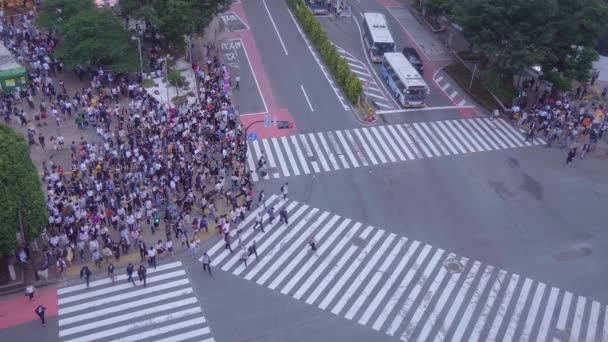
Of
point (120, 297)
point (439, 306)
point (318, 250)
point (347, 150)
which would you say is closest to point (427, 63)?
point (347, 150)

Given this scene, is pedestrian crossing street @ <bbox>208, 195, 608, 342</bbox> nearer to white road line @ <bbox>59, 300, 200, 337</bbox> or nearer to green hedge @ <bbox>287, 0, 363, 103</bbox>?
white road line @ <bbox>59, 300, 200, 337</bbox>

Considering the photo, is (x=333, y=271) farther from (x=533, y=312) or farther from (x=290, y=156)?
(x=290, y=156)

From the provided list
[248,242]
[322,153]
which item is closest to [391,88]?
[322,153]

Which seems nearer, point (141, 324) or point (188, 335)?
point (188, 335)

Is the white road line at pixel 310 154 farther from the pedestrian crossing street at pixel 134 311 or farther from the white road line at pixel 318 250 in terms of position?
the pedestrian crossing street at pixel 134 311

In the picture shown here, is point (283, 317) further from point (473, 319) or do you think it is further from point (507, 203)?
point (507, 203)

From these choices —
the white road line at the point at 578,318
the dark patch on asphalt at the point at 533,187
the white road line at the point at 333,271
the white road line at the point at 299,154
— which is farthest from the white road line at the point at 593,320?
the white road line at the point at 299,154
